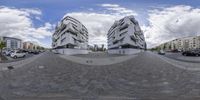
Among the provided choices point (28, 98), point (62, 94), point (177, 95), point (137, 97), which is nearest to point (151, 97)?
point (137, 97)

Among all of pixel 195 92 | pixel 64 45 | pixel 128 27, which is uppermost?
pixel 128 27

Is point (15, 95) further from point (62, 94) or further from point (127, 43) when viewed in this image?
point (127, 43)

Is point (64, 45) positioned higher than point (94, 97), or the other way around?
point (64, 45)

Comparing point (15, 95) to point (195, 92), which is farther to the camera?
point (195, 92)

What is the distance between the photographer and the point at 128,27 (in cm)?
8488

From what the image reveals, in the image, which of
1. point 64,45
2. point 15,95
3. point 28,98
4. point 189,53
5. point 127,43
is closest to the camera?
point 28,98

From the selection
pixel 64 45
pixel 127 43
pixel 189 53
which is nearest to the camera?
pixel 64 45

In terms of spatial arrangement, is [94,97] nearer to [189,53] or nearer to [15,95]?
[15,95]

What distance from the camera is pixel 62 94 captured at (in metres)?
10.1

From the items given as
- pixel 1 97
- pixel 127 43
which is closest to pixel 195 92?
pixel 1 97

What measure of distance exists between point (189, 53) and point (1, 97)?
194ft

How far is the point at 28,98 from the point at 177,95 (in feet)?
18.1

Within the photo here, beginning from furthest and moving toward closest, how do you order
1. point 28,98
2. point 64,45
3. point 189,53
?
point 189,53
point 64,45
point 28,98

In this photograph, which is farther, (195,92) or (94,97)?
(195,92)
